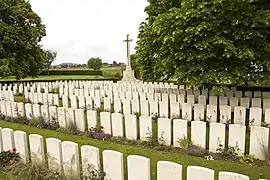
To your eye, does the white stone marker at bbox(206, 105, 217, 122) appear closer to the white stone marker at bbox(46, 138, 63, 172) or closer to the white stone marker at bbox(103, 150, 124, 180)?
the white stone marker at bbox(103, 150, 124, 180)

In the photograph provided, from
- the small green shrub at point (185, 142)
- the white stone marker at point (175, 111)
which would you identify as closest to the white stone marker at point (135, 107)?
the white stone marker at point (175, 111)

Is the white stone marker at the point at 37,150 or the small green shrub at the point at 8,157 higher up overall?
the white stone marker at the point at 37,150

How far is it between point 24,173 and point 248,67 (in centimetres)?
699

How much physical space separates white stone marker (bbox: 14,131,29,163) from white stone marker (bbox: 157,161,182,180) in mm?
2758

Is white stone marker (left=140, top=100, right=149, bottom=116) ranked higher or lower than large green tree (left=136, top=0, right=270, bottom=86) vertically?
lower

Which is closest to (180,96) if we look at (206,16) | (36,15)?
(206,16)

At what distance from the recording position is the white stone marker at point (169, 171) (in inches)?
124

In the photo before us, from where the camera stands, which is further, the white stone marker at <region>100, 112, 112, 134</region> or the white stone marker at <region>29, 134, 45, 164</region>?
the white stone marker at <region>100, 112, 112, 134</region>

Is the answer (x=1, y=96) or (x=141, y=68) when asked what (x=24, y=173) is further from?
(x=1, y=96)

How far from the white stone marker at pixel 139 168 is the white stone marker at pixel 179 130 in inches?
108

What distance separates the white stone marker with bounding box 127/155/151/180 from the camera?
3296mm

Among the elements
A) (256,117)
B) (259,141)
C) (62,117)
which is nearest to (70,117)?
(62,117)

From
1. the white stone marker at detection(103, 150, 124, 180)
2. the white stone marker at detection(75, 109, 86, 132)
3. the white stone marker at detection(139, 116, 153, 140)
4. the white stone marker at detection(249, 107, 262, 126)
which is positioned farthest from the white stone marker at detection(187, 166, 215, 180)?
the white stone marker at detection(75, 109, 86, 132)

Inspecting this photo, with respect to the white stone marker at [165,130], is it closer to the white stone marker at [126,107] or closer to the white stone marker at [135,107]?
the white stone marker at [135,107]
